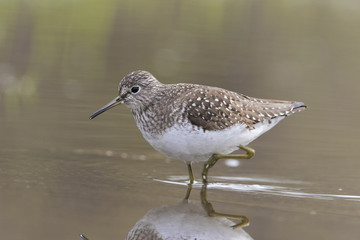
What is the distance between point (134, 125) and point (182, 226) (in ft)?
15.2

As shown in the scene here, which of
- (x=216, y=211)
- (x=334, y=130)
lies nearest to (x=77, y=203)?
(x=216, y=211)

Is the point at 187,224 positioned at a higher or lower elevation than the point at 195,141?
lower

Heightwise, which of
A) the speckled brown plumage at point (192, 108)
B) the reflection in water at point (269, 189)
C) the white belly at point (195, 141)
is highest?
the speckled brown plumage at point (192, 108)

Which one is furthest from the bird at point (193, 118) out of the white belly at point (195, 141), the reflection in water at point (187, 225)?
the reflection in water at point (187, 225)

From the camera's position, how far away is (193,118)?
827 centimetres

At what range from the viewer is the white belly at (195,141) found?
8141 millimetres

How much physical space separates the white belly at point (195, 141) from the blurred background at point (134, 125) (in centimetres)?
42

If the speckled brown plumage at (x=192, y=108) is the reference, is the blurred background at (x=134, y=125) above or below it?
below

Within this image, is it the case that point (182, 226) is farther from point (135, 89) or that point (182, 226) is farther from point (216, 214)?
point (135, 89)

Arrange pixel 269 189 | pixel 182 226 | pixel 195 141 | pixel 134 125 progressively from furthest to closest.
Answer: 1. pixel 134 125
2. pixel 269 189
3. pixel 195 141
4. pixel 182 226

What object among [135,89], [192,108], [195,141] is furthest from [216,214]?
[135,89]

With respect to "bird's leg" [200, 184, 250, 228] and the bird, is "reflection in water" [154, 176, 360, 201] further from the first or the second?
"bird's leg" [200, 184, 250, 228]

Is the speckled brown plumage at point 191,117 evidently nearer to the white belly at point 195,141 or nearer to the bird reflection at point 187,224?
the white belly at point 195,141

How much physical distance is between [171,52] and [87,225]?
10.8 meters
